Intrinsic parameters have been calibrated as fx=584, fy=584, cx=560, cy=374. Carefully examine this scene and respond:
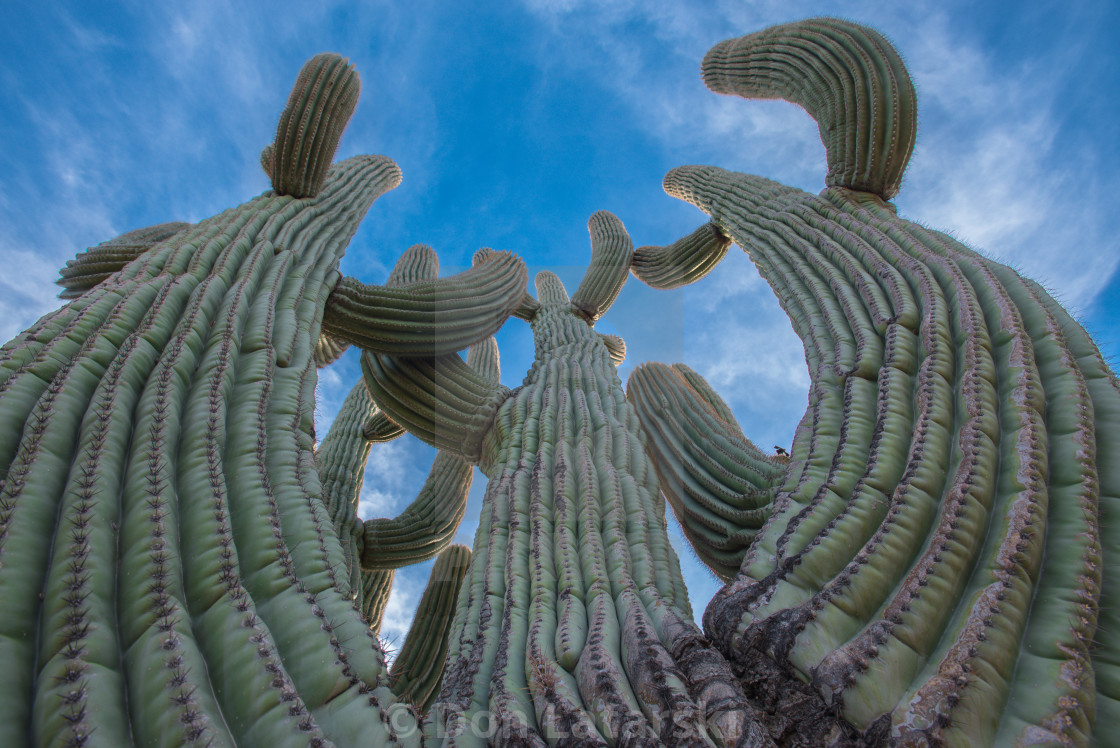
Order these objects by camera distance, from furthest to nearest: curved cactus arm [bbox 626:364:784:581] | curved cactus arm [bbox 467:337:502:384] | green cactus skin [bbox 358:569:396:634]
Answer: curved cactus arm [bbox 467:337:502:384]
green cactus skin [bbox 358:569:396:634]
curved cactus arm [bbox 626:364:784:581]

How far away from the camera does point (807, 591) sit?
7.13ft

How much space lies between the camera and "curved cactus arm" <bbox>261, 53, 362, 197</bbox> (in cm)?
485

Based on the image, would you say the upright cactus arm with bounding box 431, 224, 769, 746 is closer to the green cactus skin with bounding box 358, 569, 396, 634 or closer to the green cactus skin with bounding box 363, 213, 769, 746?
the green cactus skin with bounding box 363, 213, 769, 746

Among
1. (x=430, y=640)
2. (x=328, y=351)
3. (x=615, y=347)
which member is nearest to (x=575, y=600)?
(x=430, y=640)

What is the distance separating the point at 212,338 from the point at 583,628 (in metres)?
2.35

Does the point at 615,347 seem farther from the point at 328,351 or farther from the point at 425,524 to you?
the point at 328,351

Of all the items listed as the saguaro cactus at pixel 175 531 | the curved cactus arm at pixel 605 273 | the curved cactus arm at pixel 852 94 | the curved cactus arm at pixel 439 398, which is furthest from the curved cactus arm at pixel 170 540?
the curved cactus arm at pixel 605 273

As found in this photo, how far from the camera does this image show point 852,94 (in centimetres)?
495

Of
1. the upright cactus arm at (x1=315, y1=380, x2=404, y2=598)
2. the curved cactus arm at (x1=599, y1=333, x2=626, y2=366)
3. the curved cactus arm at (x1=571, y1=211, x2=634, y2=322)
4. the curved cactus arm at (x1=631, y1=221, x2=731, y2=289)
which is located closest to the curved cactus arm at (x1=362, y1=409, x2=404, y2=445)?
the upright cactus arm at (x1=315, y1=380, x2=404, y2=598)

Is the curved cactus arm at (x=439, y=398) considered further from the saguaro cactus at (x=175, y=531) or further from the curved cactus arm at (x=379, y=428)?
the saguaro cactus at (x=175, y=531)

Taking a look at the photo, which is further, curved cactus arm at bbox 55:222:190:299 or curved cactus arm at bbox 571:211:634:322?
curved cactus arm at bbox 571:211:634:322

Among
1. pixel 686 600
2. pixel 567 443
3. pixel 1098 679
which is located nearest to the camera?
pixel 1098 679

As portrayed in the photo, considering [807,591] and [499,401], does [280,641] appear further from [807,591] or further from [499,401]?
[499,401]

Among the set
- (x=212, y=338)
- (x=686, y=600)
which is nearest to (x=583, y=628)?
(x=686, y=600)
